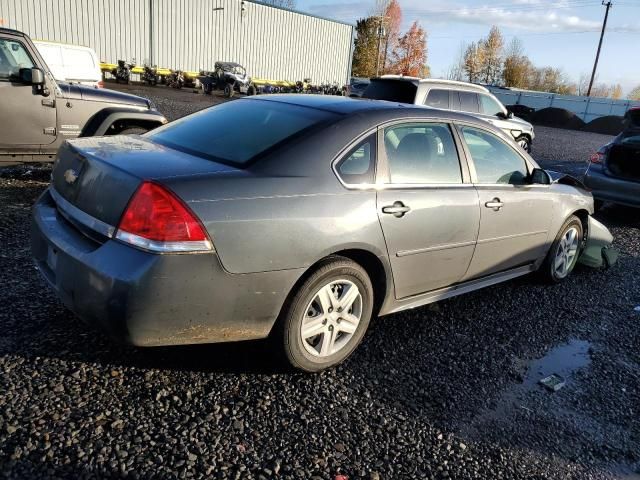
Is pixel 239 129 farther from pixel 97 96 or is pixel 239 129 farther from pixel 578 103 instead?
pixel 578 103

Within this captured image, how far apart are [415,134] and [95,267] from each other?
224cm

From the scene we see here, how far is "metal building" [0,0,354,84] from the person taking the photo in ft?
98.4

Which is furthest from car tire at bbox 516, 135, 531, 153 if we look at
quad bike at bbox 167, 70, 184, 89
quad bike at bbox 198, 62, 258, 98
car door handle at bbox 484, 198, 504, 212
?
quad bike at bbox 167, 70, 184, 89

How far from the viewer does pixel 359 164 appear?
326cm

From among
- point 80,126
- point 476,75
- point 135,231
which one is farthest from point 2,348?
point 476,75

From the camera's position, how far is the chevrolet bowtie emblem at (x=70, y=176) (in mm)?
3036

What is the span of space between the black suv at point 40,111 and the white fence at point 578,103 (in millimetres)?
39771

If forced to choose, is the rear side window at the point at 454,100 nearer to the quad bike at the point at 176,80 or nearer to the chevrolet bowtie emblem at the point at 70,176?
the chevrolet bowtie emblem at the point at 70,176

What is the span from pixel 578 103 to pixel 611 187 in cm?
3750

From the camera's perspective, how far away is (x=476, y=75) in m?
85.7

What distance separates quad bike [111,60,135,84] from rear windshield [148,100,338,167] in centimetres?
3062

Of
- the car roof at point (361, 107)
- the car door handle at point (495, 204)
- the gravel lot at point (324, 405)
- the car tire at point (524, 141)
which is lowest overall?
the gravel lot at point (324, 405)

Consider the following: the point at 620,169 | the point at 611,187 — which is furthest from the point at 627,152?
the point at 611,187

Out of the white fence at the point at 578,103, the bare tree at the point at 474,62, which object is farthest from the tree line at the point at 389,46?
the white fence at the point at 578,103
